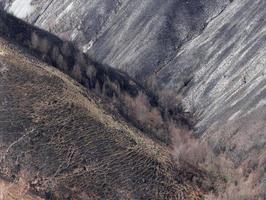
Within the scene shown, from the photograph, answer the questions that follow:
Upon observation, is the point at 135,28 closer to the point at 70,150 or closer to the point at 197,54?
the point at 197,54

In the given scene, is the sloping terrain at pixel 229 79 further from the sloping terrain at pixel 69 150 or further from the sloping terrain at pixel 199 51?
the sloping terrain at pixel 69 150

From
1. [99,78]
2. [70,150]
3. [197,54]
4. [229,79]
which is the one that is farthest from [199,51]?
[70,150]

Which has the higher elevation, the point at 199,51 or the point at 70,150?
the point at 199,51

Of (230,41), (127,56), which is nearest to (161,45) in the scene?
(127,56)

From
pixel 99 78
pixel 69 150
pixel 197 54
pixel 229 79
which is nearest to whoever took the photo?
pixel 69 150

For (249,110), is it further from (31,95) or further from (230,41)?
(31,95)

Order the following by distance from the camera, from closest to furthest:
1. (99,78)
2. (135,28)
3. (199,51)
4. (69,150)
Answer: (69,150)
(99,78)
(199,51)
(135,28)
